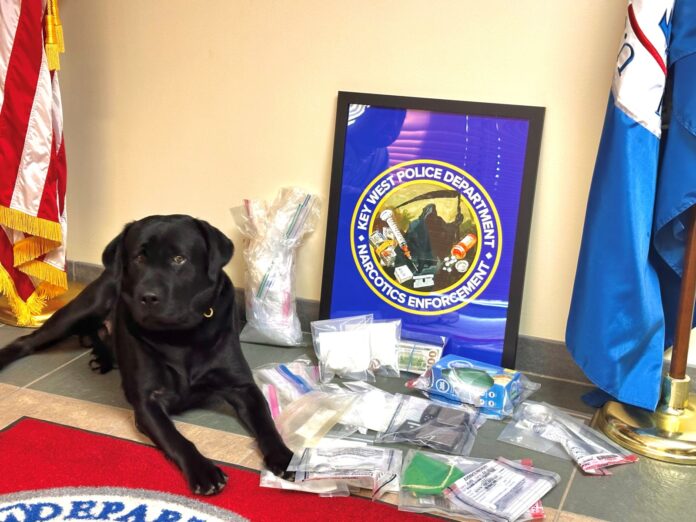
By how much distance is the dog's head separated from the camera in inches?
81.1

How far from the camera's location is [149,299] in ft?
6.69

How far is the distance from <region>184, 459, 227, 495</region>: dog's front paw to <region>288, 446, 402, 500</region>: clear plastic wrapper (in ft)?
0.55

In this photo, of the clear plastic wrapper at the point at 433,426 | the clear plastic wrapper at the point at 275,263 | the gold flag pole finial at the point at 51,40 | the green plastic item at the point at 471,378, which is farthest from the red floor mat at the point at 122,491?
the gold flag pole finial at the point at 51,40

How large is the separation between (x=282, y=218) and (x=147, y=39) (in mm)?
849

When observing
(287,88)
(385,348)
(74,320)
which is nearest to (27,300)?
(74,320)

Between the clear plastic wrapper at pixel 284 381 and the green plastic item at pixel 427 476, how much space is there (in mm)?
469

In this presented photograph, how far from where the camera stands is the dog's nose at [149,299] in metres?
2.03

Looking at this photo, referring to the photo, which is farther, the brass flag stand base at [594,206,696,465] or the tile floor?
the brass flag stand base at [594,206,696,465]

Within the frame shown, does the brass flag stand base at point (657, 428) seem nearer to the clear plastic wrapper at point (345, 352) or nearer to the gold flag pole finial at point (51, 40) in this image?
the clear plastic wrapper at point (345, 352)

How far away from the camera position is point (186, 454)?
193cm

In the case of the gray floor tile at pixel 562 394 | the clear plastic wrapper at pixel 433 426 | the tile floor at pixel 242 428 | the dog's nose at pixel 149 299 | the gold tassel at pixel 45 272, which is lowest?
the tile floor at pixel 242 428

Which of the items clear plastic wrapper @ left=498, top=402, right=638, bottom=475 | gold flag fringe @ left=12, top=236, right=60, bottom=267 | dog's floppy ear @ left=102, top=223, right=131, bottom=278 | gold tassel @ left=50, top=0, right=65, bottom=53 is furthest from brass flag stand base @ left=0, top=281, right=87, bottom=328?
clear plastic wrapper @ left=498, top=402, right=638, bottom=475

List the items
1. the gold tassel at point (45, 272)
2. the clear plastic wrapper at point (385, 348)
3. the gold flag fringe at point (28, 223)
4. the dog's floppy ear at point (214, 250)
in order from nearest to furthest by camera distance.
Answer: the dog's floppy ear at point (214, 250), the clear plastic wrapper at point (385, 348), the gold flag fringe at point (28, 223), the gold tassel at point (45, 272)

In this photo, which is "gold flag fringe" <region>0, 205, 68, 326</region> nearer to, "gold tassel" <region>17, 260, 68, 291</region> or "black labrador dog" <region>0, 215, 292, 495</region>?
"gold tassel" <region>17, 260, 68, 291</region>
